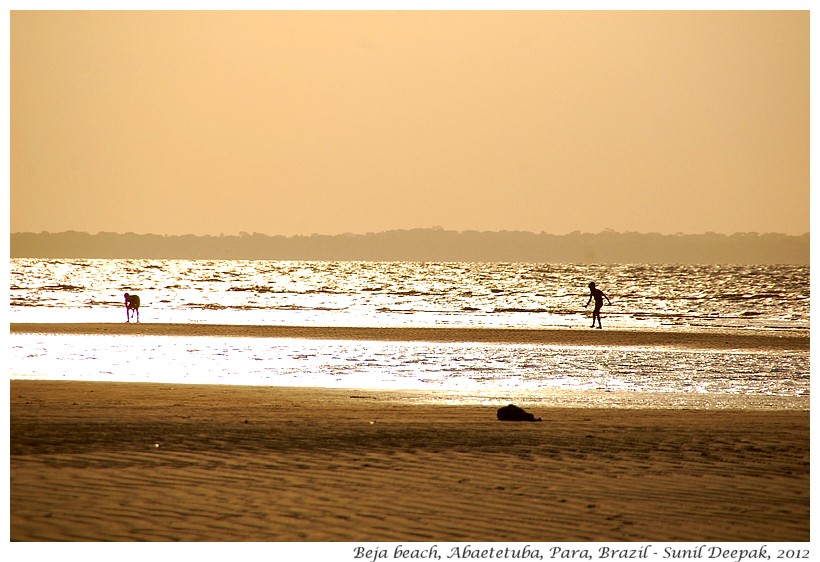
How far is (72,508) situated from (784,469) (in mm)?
6410

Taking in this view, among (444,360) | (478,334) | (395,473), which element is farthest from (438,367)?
(395,473)

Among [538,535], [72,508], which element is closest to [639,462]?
[538,535]

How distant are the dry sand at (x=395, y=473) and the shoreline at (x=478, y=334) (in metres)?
14.0

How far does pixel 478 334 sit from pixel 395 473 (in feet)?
69.9

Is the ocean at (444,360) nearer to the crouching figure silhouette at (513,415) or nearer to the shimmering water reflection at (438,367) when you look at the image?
the shimmering water reflection at (438,367)

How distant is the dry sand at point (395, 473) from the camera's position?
24.3 feet

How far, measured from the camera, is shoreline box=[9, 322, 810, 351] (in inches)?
1078

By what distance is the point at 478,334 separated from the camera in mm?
30266

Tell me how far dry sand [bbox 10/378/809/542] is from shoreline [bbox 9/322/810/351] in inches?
552

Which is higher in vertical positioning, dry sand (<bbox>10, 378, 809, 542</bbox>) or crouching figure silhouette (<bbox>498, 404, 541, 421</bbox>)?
crouching figure silhouette (<bbox>498, 404, 541, 421</bbox>)

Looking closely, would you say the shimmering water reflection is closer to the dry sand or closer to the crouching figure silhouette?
the crouching figure silhouette

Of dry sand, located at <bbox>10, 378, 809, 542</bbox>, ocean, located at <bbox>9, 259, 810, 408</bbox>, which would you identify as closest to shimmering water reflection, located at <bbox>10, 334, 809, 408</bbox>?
ocean, located at <bbox>9, 259, 810, 408</bbox>

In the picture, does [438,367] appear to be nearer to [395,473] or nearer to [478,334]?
[478,334]

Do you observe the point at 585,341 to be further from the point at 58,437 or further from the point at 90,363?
the point at 58,437
